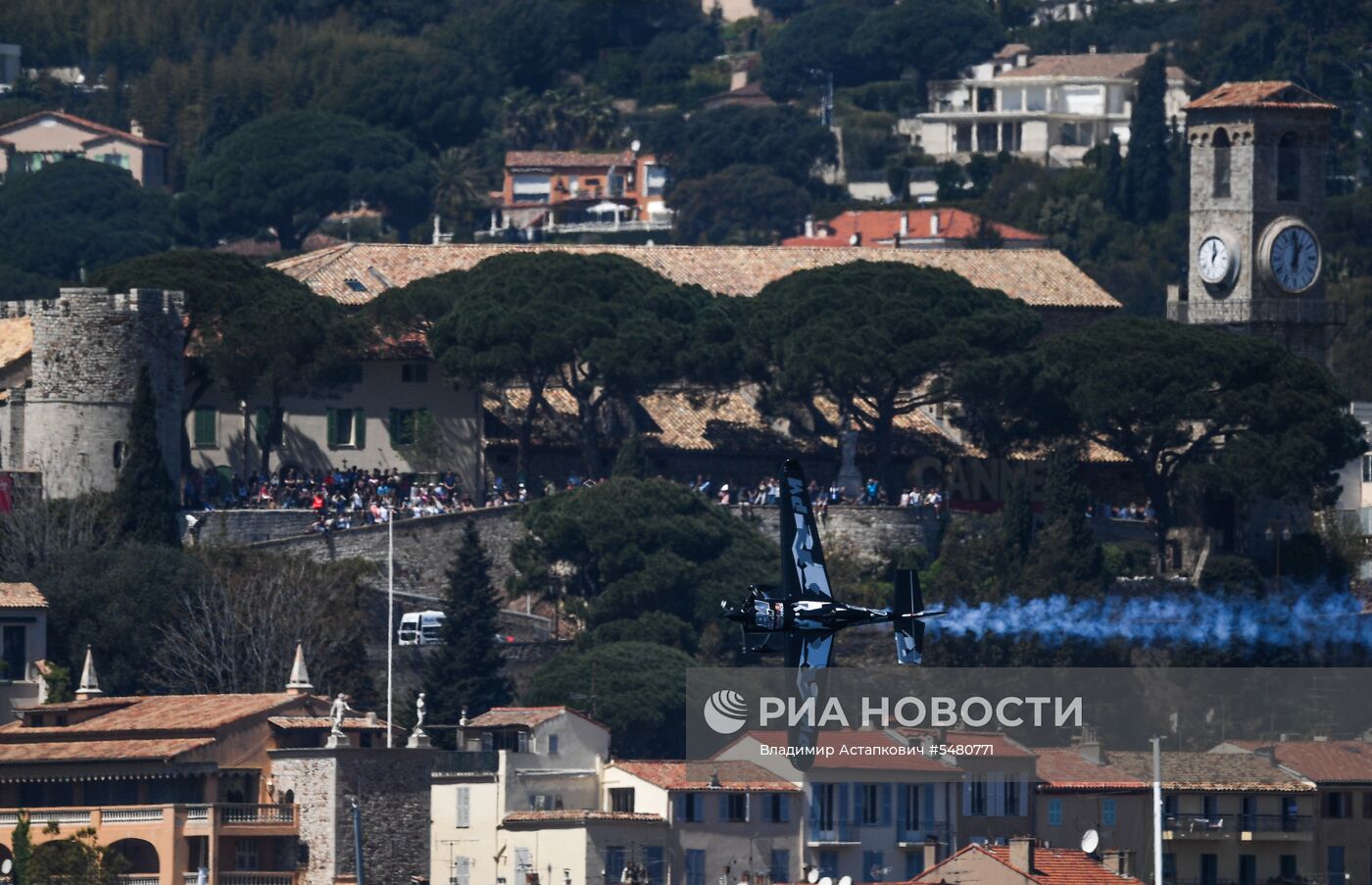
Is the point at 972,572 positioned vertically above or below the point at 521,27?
below

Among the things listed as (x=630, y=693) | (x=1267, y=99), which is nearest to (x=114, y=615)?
(x=630, y=693)

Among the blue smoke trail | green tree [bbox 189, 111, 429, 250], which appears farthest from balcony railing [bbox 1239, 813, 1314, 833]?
green tree [bbox 189, 111, 429, 250]

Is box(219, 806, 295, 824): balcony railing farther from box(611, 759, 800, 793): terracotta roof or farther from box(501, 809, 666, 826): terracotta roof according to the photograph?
box(611, 759, 800, 793): terracotta roof

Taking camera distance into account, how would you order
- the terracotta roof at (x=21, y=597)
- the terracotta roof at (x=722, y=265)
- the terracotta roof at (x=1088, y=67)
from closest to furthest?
the terracotta roof at (x=21, y=597)
the terracotta roof at (x=722, y=265)
the terracotta roof at (x=1088, y=67)

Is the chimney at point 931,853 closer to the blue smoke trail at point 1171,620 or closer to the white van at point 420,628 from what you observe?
the blue smoke trail at point 1171,620

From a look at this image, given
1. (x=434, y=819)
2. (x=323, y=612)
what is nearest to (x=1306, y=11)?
(x=323, y=612)

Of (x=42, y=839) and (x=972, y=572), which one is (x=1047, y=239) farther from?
(x=42, y=839)

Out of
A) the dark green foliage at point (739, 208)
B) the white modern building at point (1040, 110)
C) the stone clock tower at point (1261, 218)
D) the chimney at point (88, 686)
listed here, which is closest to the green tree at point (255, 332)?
the chimney at point (88, 686)
